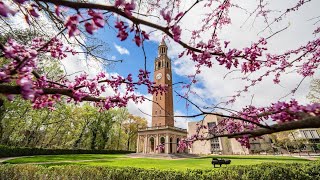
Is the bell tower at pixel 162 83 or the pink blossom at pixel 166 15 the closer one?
the pink blossom at pixel 166 15

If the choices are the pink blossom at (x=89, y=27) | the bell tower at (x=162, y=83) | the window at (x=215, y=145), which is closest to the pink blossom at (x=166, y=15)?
the pink blossom at (x=89, y=27)

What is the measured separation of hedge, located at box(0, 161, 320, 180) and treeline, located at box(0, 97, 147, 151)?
1648cm

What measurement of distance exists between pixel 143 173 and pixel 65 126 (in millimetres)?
36767

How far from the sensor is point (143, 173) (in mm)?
7340

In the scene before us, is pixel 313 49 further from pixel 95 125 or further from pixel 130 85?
pixel 95 125

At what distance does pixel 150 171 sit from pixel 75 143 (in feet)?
138

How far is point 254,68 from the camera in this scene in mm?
3088

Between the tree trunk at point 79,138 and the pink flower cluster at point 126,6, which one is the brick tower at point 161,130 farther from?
the pink flower cluster at point 126,6

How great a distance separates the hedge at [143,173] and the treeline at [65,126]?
16479 millimetres

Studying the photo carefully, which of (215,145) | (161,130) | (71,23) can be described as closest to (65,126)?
(161,130)

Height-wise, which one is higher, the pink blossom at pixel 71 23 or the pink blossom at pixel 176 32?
the pink blossom at pixel 176 32

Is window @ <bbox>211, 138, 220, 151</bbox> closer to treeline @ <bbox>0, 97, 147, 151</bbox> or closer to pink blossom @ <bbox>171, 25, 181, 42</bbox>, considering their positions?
treeline @ <bbox>0, 97, 147, 151</bbox>

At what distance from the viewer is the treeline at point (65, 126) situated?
2680 cm

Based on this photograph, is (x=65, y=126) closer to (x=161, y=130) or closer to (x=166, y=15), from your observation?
(x=161, y=130)
